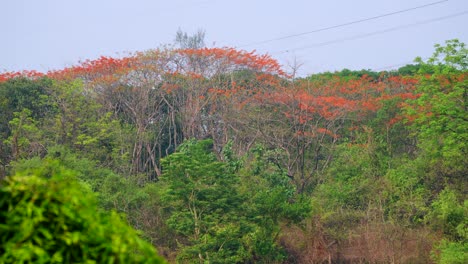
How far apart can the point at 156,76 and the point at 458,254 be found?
44.1ft

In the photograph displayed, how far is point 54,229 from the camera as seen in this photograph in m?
2.22

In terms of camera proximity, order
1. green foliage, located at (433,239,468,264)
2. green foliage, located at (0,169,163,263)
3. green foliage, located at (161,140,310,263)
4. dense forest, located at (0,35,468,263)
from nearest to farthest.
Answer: green foliage, located at (0,169,163,263), green foliage, located at (433,239,468,264), green foliage, located at (161,140,310,263), dense forest, located at (0,35,468,263)

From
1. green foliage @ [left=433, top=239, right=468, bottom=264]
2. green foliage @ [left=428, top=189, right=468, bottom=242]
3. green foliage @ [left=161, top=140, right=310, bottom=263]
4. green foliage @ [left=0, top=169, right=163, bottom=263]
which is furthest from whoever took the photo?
green foliage @ [left=428, top=189, right=468, bottom=242]

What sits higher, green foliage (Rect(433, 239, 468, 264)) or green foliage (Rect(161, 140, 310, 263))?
green foliage (Rect(161, 140, 310, 263))

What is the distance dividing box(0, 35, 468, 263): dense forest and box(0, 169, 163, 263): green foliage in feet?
30.2

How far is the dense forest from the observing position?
15969 mm

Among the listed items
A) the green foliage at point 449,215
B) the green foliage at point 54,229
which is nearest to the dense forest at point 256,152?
the green foliage at point 449,215

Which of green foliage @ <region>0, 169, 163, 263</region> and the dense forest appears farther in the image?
the dense forest

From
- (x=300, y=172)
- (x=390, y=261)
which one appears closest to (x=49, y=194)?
(x=390, y=261)

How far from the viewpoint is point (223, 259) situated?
15.3 meters

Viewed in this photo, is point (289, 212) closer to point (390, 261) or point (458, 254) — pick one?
point (390, 261)

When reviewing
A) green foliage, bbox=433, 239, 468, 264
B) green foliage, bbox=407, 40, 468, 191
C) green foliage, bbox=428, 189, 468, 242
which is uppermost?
green foliage, bbox=407, 40, 468, 191

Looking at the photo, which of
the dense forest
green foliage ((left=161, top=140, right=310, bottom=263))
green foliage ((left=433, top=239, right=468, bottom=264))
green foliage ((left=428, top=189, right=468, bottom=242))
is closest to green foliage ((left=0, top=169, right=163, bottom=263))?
the dense forest

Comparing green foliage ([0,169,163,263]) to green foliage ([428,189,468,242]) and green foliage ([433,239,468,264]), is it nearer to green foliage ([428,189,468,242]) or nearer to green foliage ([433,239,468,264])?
green foliage ([433,239,468,264])
